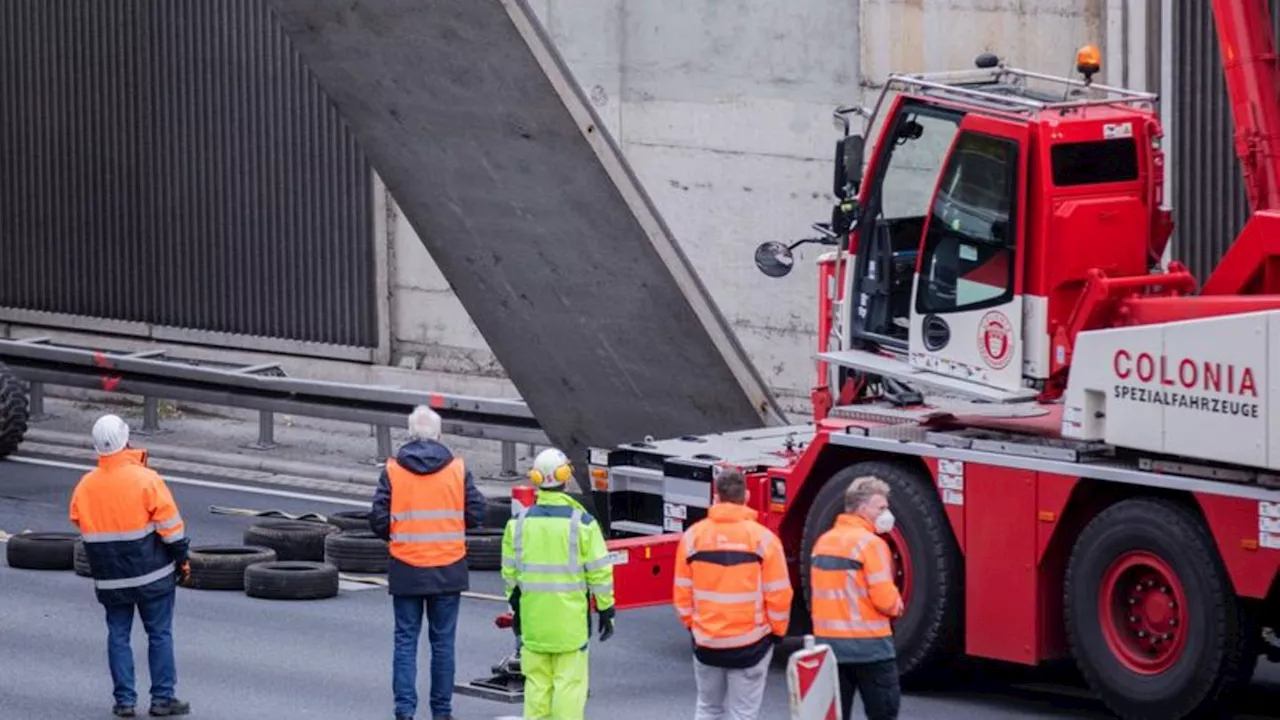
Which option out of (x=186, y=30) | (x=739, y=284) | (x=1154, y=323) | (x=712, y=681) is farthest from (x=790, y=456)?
(x=186, y=30)

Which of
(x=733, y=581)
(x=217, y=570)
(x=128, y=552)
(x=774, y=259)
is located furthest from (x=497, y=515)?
(x=733, y=581)

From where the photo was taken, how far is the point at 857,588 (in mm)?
12367

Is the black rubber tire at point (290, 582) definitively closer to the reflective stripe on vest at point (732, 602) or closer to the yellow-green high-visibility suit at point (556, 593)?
the yellow-green high-visibility suit at point (556, 593)

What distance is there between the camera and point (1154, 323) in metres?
14.2

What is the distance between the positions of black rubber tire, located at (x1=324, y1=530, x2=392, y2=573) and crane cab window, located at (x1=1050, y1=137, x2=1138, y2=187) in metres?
6.22

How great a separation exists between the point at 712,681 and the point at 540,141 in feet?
20.2

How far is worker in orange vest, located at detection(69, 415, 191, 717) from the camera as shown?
1410 cm

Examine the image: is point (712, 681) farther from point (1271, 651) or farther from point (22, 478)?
point (22, 478)

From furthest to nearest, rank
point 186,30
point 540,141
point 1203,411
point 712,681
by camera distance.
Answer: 1. point 186,30
2. point 540,141
3. point 1203,411
4. point 712,681

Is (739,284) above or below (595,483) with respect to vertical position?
above

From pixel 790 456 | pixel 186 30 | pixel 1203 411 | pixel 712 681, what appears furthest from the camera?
pixel 186 30

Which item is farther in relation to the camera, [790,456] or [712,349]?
[712,349]

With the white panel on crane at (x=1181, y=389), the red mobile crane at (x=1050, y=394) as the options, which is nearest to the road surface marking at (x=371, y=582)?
the red mobile crane at (x=1050, y=394)

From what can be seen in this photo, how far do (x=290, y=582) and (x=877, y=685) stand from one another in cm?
614
